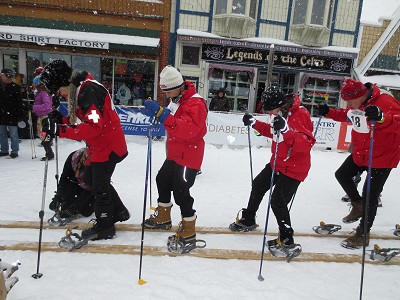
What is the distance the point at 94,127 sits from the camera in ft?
9.89

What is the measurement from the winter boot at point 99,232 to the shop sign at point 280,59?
11653 millimetres

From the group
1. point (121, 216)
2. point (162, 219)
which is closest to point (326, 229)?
point (162, 219)

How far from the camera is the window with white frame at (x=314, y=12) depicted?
1461 cm

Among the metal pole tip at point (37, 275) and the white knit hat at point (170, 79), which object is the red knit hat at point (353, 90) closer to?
the white knit hat at point (170, 79)

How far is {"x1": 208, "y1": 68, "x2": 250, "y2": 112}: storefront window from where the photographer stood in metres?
14.7

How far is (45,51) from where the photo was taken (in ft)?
43.0

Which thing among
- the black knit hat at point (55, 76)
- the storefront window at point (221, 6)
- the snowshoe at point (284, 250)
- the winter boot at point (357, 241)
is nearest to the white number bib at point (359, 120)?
the winter boot at point (357, 241)

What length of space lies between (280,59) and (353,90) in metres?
12.1

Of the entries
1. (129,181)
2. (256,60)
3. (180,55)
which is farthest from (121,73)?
(129,181)

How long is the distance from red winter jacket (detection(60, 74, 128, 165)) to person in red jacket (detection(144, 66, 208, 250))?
533 millimetres

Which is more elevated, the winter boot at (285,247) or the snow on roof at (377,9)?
the snow on roof at (377,9)

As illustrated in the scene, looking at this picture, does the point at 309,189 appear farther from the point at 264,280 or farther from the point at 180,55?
the point at 180,55

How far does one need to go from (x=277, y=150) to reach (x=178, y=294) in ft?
5.73

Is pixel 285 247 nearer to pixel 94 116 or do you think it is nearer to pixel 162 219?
pixel 162 219
